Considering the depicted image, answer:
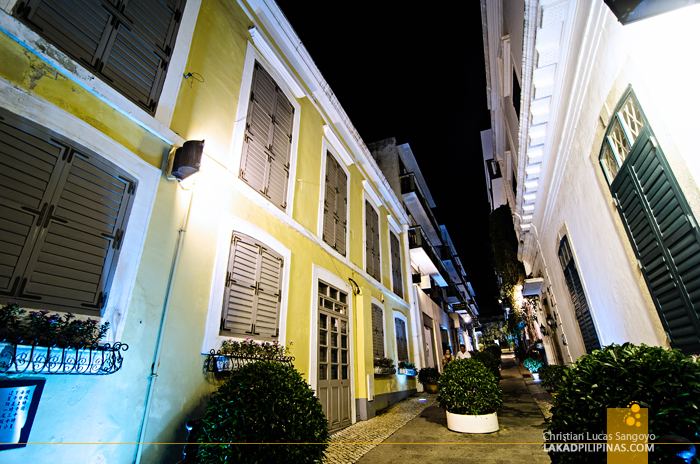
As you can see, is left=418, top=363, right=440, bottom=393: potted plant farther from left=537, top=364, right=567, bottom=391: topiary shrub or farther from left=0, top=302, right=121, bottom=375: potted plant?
left=0, top=302, right=121, bottom=375: potted plant

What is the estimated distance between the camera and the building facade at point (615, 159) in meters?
2.89

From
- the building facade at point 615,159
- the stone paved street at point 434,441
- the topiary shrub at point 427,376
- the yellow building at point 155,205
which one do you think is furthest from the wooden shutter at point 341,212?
the topiary shrub at point 427,376

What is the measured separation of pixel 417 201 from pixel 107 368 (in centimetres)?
1817

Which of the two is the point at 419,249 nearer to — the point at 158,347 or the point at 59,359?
the point at 158,347

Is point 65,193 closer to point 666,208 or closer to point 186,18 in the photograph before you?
point 186,18

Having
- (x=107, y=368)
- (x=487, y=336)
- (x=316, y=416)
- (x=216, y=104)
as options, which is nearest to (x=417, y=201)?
(x=216, y=104)

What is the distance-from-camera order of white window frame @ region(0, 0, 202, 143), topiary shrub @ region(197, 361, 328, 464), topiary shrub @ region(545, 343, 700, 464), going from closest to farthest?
topiary shrub @ region(545, 343, 700, 464) < white window frame @ region(0, 0, 202, 143) < topiary shrub @ region(197, 361, 328, 464)

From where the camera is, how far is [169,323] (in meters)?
4.04

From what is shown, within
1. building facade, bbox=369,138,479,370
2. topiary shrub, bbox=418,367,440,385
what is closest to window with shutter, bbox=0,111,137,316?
topiary shrub, bbox=418,367,440,385

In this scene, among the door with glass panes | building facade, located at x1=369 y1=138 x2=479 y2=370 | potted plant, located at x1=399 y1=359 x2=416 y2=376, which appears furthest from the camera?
building facade, located at x1=369 y1=138 x2=479 y2=370

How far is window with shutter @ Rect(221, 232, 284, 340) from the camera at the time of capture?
5.18 metres

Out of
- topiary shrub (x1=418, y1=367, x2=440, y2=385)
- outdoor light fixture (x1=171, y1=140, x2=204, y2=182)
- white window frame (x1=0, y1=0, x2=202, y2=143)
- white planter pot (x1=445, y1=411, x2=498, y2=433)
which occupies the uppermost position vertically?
white window frame (x1=0, y1=0, x2=202, y2=143)

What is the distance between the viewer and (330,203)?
941 centimetres

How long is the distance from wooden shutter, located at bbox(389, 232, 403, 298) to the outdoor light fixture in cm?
1113
